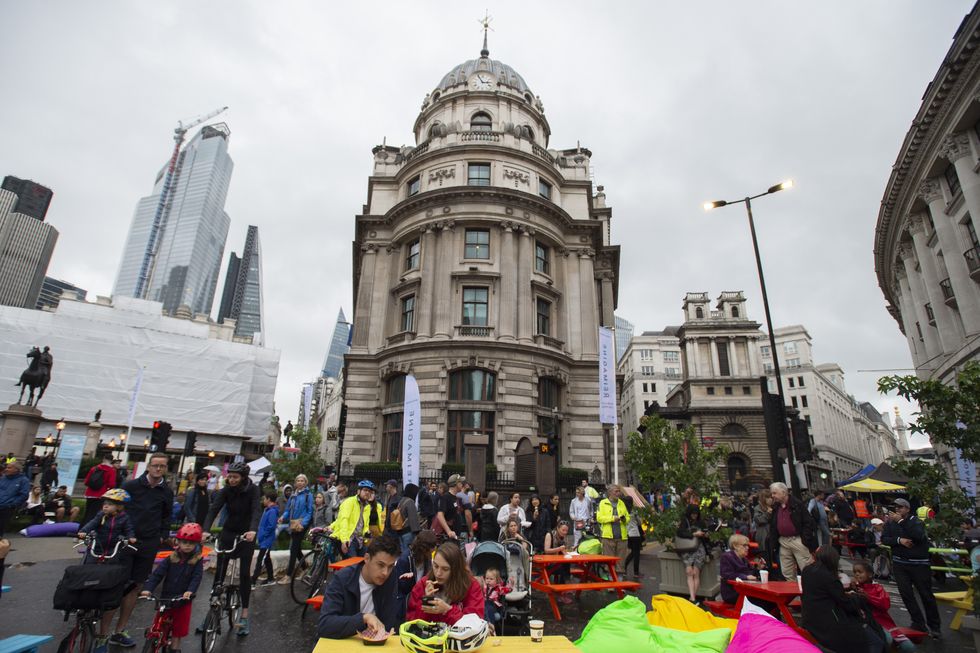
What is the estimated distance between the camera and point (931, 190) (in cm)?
2345

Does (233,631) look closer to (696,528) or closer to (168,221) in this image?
(696,528)

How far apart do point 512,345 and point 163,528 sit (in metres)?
19.6

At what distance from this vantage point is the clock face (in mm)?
34250

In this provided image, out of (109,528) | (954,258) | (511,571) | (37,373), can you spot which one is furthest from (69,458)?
(954,258)

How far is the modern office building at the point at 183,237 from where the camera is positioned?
149625 mm

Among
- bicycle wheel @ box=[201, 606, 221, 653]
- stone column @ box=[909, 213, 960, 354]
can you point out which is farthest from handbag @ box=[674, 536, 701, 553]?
stone column @ box=[909, 213, 960, 354]

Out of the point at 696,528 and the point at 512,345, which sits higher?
the point at 512,345

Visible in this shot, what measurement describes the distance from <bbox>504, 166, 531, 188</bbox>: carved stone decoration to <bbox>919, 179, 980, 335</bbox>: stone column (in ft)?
68.5

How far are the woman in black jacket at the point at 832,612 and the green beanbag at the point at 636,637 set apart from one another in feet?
4.92

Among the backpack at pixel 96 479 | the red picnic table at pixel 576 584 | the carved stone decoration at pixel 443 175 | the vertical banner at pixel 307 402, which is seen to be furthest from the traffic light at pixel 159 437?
the vertical banner at pixel 307 402

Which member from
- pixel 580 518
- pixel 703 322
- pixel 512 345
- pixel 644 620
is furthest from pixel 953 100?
pixel 703 322

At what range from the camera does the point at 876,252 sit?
1321 inches

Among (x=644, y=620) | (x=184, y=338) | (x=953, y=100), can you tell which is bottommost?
(x=644, y=620)

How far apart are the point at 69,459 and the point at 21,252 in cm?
15857
